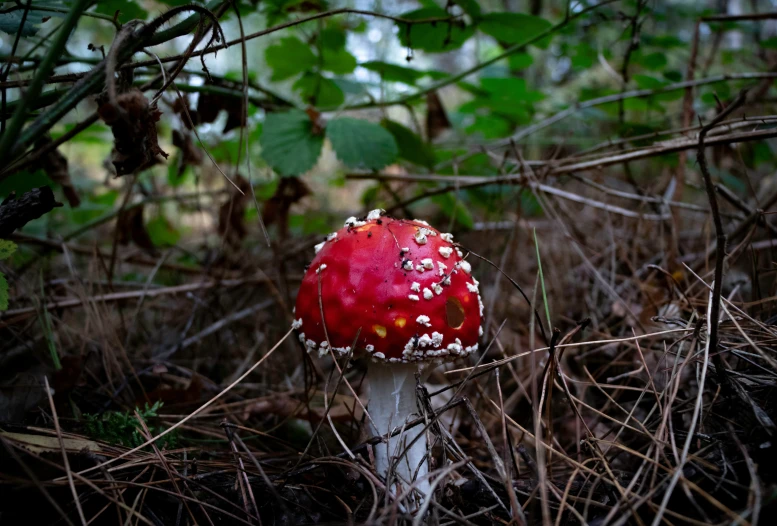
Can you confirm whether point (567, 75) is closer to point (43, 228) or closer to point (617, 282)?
point (617, 282)

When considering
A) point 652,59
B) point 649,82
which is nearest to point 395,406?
point 649,82

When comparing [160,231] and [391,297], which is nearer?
[391,297]

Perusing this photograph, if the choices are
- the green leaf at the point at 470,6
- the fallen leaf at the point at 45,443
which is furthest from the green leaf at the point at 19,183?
the green leaf at the point at 470,6

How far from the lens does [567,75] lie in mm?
6742

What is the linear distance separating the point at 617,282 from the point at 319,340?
7.01 feet

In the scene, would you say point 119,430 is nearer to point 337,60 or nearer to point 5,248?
point 5,248

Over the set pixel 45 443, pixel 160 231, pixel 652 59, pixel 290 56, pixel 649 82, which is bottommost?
pixel 160 231

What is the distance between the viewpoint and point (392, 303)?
1703 millimetres

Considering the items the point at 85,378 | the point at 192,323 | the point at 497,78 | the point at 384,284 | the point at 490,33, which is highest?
the point at 490,33

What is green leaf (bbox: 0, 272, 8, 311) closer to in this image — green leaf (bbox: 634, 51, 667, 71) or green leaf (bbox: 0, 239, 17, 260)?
green leaf (bbox: 0, 239, 17, 260)

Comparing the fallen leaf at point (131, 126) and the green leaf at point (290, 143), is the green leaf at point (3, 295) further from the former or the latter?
the green leaf at point (290, 143)

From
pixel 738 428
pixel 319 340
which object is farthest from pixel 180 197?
pixel 738 428

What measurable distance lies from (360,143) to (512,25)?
1093 millimetres

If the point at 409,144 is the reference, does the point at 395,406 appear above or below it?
below
